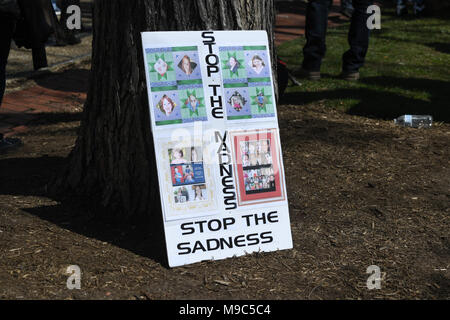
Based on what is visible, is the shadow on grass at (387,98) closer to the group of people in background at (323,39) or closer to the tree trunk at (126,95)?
the group of people in background at (323,39)

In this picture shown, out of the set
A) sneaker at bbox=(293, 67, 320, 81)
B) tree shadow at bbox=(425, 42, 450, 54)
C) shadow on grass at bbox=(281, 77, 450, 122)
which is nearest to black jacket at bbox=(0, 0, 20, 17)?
shadow on grass at bbox=(281, 77, 450, 122)

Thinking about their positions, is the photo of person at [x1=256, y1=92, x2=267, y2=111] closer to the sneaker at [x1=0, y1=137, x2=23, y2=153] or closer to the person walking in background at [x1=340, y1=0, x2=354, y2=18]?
the sneaker at [x1=0, y1=137, x2=23, y2=153]

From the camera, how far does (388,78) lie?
7266mm

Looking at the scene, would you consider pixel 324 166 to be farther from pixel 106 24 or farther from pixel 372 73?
pixel 372 73

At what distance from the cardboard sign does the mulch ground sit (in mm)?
152

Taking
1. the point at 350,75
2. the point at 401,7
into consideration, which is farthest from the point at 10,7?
the point at 401,7

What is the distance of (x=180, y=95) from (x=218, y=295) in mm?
1026

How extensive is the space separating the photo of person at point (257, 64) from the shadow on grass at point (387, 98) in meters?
2.76

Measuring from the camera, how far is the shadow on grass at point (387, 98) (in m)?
5.90

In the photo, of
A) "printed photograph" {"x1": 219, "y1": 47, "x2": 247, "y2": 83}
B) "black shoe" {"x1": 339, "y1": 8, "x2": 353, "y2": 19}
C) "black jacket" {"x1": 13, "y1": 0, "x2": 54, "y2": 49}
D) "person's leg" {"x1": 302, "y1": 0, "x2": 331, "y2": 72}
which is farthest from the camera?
"black shoe" {"x1": 339, "y1": 8, "x2": 353, "y2": 19}

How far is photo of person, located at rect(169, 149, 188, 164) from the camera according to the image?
3154 mm

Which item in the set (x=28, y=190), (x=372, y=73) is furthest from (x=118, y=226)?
Answer: (x=372, y=73)

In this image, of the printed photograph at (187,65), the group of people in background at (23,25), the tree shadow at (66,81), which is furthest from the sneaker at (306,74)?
the printed photograph at (187,65)

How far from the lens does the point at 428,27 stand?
40.3 ft
